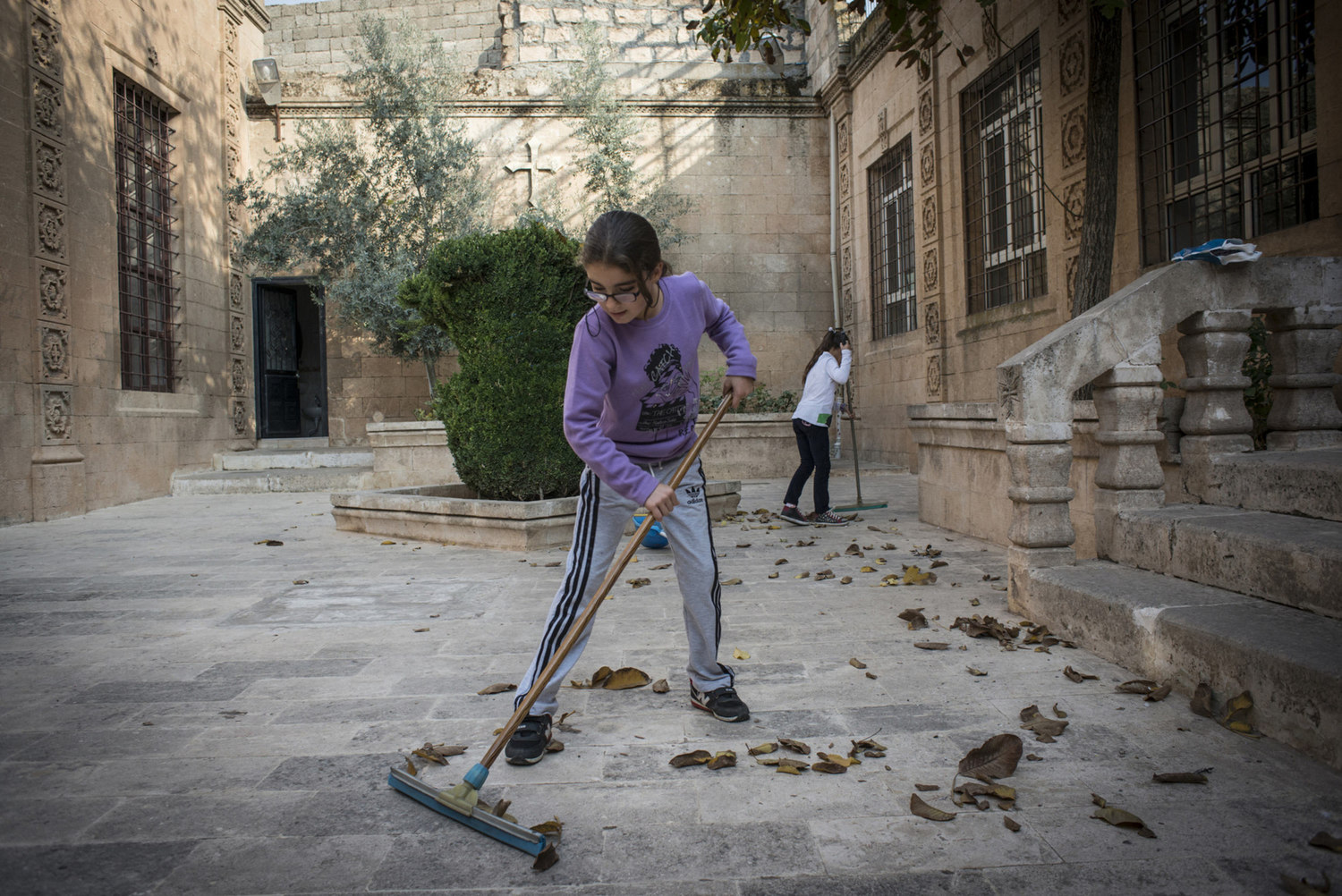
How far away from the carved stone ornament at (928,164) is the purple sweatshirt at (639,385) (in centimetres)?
993

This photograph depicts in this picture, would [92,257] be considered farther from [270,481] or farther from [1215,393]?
[1215,393]

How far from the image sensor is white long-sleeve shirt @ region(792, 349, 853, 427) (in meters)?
7.95

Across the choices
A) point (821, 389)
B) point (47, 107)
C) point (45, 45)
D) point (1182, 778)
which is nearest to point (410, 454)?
point (47, 107)

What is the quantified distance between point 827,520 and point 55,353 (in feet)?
28.3

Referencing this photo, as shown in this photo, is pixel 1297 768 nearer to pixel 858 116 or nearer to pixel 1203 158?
pixel 1203 158

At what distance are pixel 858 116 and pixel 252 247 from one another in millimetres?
A: 10251

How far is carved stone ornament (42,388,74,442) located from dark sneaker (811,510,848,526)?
829 cm

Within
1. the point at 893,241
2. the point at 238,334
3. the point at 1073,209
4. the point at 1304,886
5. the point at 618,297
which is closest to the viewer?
the point at 1304,886

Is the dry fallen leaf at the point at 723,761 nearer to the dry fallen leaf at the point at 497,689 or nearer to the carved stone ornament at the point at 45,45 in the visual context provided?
the dry fallen leaf at the point at 497,689

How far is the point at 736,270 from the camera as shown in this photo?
1582 centimetres

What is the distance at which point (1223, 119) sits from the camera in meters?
6.61

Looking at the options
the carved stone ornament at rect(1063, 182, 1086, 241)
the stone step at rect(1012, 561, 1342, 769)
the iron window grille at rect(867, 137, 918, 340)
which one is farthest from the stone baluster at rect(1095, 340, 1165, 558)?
the iron window grille at rect(867, 137, 918, 340)

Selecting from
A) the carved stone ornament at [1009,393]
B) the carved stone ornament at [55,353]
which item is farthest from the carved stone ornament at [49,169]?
the carved stone ornament at [1009,393]

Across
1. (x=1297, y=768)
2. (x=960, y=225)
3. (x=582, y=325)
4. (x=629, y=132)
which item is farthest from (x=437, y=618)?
(x=629, y=132)
